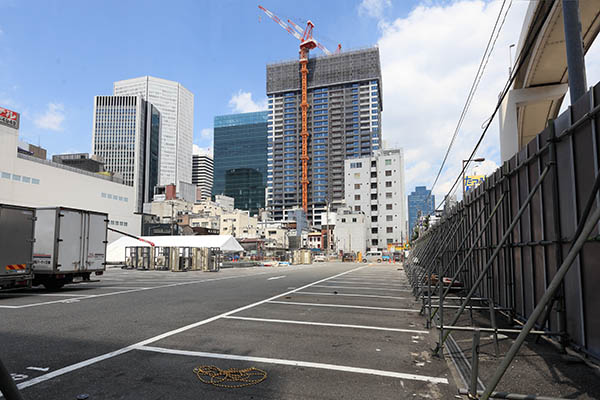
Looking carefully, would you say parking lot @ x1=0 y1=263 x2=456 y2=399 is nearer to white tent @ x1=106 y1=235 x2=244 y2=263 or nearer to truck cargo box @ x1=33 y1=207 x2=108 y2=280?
truck cargo box @ x1=33 y1=207 x2=108 y2=280

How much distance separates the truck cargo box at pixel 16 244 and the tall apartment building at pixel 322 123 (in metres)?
147

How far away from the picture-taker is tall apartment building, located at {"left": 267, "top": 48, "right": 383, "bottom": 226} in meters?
165

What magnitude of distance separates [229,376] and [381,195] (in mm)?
113749

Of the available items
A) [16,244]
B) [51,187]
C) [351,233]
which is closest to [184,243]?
[51,187]

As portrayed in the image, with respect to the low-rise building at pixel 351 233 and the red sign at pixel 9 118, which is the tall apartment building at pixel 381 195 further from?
the red sign at pixel 9 118

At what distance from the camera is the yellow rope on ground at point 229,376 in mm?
4613

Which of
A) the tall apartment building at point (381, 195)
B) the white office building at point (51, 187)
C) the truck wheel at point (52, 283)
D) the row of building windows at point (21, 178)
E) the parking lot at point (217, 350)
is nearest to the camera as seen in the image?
the parking lot at point (217, 350)

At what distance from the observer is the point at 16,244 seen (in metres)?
12.9

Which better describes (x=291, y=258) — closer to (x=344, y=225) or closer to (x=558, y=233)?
(x=344, y=225)

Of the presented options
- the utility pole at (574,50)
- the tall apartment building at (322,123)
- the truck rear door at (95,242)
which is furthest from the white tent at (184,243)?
the tall apartment building at (322,123)

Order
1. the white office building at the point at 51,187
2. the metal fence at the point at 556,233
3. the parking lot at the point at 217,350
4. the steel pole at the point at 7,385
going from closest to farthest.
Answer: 1. the steel pole at the point at 7,385
2. the parking lot at the point at 217,350
3. the metal fence at the point at 556,233
4. the white office building at the point at 51,187

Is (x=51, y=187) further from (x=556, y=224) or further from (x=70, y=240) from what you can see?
(x=556, y=224)

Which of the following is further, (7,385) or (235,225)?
(235,225)

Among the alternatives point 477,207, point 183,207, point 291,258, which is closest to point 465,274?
point 477,207
